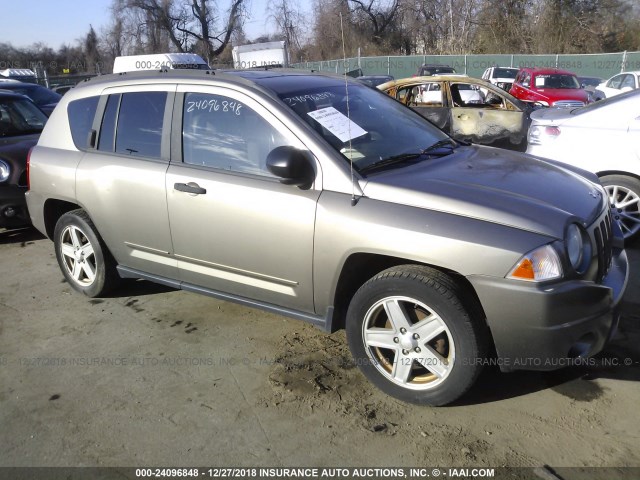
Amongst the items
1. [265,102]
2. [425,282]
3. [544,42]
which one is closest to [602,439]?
[425,282]

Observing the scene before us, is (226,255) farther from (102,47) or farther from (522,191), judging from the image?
(102,47)

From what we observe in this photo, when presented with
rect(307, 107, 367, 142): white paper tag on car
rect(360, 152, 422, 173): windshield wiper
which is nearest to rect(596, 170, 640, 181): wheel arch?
rect(360, 152, 422, 173): windshield wiper

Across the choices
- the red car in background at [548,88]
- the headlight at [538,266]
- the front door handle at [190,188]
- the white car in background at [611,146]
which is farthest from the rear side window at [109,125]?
the red car in background at [548,88]

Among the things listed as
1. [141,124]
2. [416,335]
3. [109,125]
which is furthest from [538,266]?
[109,125]

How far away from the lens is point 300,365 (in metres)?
3.56

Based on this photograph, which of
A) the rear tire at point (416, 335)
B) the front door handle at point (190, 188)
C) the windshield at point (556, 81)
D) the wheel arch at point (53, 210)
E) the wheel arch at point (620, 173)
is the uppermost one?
the windshield at point (556, 81)

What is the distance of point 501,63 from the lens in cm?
3130

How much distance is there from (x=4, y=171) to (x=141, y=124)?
9.91ft

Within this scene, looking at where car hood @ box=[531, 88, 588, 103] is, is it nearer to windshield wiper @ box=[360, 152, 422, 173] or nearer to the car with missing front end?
the car with missing front end

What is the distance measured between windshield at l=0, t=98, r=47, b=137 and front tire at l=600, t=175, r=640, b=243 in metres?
6.77

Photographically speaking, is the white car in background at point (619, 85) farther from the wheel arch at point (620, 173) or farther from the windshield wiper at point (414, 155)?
the windshield wiper at point (414, 155)

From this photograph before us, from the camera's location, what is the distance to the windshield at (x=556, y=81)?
17750 mm

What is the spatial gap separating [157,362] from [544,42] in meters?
39.8

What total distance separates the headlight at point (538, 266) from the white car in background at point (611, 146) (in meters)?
2.84
